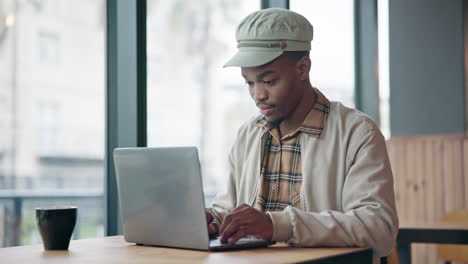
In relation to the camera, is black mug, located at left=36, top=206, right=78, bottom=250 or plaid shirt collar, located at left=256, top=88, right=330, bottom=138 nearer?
black mug, located at left=36, top=206, right=78, bottom=250

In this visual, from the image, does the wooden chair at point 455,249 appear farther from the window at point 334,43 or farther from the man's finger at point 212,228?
the man's finger at point 212,228

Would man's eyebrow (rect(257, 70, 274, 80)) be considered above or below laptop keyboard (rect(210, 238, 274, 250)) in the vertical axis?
above

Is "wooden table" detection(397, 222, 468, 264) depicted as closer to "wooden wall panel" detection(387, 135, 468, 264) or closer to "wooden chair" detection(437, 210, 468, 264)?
"wooden chair" detection(437, 210, 468, 264)

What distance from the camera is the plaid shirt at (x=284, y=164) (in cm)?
194

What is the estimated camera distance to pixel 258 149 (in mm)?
2041

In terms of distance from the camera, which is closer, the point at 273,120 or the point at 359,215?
the point at 359,215

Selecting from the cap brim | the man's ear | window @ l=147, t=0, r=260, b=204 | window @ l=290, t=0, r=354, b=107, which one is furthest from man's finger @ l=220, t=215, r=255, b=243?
window @ l=147, t=0, r=260, b=204

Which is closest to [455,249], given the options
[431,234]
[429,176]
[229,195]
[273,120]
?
[429,176]

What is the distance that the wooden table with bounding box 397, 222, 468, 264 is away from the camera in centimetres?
285

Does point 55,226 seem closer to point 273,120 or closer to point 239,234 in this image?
point 239,234

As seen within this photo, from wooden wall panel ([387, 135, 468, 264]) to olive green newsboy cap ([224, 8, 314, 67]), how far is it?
290cm

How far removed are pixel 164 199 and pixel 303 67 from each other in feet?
2.21

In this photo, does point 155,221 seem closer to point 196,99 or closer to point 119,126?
point 119,126

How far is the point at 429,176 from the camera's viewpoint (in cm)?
459
